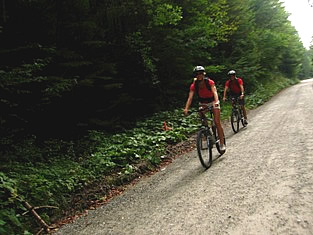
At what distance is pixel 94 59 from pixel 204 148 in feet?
15.5

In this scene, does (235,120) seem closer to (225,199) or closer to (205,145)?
(205,145)

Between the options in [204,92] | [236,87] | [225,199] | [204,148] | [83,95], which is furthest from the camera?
[236,87]

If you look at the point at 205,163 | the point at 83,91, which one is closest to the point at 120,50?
the point at 83,91

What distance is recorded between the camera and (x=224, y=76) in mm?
18000

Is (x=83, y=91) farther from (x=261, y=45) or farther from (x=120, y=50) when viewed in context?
(x=261, y=45)

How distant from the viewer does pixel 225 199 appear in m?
4.14

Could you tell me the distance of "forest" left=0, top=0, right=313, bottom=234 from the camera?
534cm

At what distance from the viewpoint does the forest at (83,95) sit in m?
5.34

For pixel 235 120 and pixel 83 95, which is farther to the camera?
pixel 235 120

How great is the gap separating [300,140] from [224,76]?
39.1ft

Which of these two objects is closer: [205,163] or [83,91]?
[205,163]

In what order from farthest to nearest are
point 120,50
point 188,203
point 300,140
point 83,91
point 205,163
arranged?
point 120,50
point 83,91
point 300,140
point 205,163
point 188,203

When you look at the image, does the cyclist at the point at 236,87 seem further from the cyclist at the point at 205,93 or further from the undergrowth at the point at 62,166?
the cyclist at the point at 205,93

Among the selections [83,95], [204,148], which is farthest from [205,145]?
[83,95]
